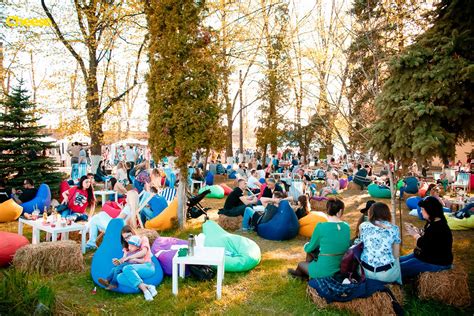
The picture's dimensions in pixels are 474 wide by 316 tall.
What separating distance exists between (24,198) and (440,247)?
9521mm

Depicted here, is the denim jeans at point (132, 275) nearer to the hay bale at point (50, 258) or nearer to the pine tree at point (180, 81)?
the hay bale at point (50, 258)

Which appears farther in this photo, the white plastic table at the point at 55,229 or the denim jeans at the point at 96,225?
the denim jeans at the point at 96,225

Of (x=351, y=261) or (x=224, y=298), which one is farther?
(x=224, y=298)

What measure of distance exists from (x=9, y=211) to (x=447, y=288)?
9.44 m

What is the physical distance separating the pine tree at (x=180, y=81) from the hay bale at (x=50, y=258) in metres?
3.24

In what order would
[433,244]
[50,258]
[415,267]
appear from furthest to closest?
[50,258]
[415,267]
[433,244]

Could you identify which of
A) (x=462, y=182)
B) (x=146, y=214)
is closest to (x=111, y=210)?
(x=146, y=214)

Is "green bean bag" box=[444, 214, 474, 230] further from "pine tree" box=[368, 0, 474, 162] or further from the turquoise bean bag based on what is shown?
the turquoise bean bag

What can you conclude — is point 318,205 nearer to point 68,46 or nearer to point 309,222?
point 309,222

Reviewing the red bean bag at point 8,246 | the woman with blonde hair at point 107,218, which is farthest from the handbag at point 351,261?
the red bean bag at point 8,246

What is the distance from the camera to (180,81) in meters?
8.46

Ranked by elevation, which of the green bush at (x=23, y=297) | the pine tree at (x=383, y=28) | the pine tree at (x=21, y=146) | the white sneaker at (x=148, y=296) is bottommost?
the white sneaker at (x=148, y=296)

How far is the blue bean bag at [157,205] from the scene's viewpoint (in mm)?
9102

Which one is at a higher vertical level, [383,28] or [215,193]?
[383,28]
